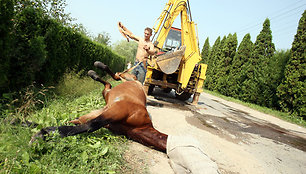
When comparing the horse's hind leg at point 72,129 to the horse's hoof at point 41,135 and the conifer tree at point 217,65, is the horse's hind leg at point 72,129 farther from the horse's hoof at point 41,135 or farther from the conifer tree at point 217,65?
the conifer tree at point 217,65

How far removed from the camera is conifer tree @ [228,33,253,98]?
15596 mm

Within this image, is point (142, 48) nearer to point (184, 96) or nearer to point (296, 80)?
point (184, 96)

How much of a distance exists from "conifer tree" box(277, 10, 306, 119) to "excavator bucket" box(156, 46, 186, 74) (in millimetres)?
8188

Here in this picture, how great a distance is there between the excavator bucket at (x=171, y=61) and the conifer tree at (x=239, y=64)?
1208cm

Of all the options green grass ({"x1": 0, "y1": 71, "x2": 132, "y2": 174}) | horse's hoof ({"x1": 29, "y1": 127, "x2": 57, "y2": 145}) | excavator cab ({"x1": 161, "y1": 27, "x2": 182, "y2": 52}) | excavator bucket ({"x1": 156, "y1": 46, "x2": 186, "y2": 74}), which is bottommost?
green grass ({"x1": 0, "y1": 71, "x2": 132, "y2": 174})

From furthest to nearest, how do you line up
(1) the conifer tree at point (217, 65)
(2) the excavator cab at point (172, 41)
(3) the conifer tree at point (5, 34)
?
(1) the conifer tree at point (217, 65) → (2) the excavator cab at point (172, 41) → (3) the conifer tree at point (5, 34)

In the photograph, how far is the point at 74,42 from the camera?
5.82 meters

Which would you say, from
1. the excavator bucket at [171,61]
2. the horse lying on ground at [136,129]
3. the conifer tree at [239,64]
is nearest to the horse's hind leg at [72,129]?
the horse lying on ground at [136,129]

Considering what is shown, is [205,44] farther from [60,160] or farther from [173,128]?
[60,160]

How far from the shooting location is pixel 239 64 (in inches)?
641

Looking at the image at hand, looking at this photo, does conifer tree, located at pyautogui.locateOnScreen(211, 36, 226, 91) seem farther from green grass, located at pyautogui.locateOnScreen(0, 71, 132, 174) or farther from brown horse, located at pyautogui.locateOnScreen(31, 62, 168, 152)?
green grass, located at pyautogui.locateOnScreen(0, 71, 132, 174)

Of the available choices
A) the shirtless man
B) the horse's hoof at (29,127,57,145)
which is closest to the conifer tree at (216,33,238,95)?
the shirtless man

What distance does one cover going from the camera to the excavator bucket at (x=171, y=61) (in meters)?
5.48

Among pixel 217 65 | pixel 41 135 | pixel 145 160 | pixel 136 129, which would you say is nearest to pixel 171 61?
pixel 136 129
